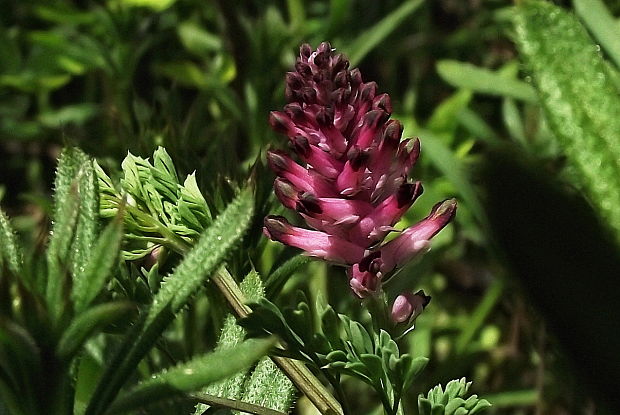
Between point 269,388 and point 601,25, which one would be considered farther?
point 601,25

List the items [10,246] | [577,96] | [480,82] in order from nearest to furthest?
1. [10,246]
2. [577,96]
3. [480,82]

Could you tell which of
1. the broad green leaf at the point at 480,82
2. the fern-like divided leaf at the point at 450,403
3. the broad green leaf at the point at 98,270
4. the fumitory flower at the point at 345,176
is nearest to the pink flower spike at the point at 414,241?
the fumitory flower at the point at 345,176

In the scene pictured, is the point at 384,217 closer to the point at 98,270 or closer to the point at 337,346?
the point at 337,346

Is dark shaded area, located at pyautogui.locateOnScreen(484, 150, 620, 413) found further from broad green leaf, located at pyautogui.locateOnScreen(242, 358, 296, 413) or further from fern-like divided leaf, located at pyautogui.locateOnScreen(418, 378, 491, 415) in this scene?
broad green leaf, located at pyautogui.locateOnScreen(242, 358, 296, 413)

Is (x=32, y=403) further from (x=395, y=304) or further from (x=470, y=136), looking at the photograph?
(x=470, y=136)

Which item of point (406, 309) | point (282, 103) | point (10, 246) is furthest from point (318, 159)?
point (282, 103)

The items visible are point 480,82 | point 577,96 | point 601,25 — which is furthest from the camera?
point 480,82

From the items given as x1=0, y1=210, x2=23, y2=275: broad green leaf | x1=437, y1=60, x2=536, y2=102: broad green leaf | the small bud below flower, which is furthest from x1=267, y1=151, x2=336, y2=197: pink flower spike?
x1=437, y1=60, x2=536, y2=102: broad green leaf
